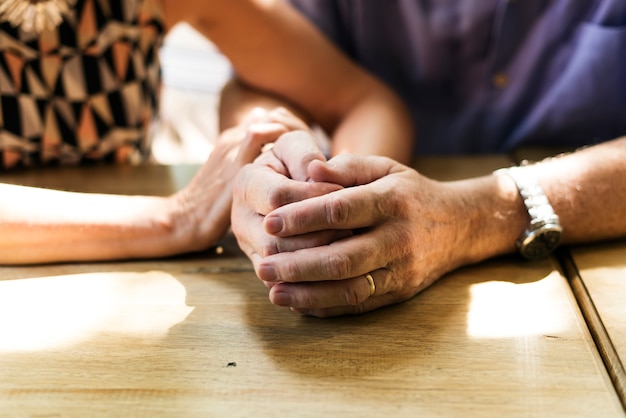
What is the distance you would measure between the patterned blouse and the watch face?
78 centimetres

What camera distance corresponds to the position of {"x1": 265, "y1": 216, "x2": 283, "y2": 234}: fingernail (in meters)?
0.88

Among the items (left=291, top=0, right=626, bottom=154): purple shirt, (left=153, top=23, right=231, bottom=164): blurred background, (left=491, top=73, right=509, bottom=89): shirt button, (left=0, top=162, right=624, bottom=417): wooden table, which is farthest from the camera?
(left=153, top=23, right=231, bottom=164): blurred background

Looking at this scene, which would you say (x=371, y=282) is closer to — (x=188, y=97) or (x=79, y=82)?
(x=79, y=82)

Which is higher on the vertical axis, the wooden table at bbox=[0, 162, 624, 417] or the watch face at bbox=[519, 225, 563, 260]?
the watch face at bbox=[519, 225, 563, 260]

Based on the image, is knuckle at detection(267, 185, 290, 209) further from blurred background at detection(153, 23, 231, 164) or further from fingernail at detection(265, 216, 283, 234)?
blurred background at detection(153, 23, 231, 164)

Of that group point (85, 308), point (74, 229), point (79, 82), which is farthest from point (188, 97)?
point (85, 308)

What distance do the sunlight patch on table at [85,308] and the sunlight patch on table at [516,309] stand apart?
1.18ft

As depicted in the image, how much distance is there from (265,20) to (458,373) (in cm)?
84

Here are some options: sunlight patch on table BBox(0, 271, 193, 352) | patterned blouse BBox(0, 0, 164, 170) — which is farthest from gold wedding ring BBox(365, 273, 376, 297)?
patterned blouse BBox(0, 0, 164, 170)

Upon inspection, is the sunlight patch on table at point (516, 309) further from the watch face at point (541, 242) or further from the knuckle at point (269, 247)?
the knuckle at point (269, 247)

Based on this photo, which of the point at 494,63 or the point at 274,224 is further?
the point at 494,63

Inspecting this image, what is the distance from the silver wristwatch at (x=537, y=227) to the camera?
39.8 inches

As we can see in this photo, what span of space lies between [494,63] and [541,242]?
0.58m

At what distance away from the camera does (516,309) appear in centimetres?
90
